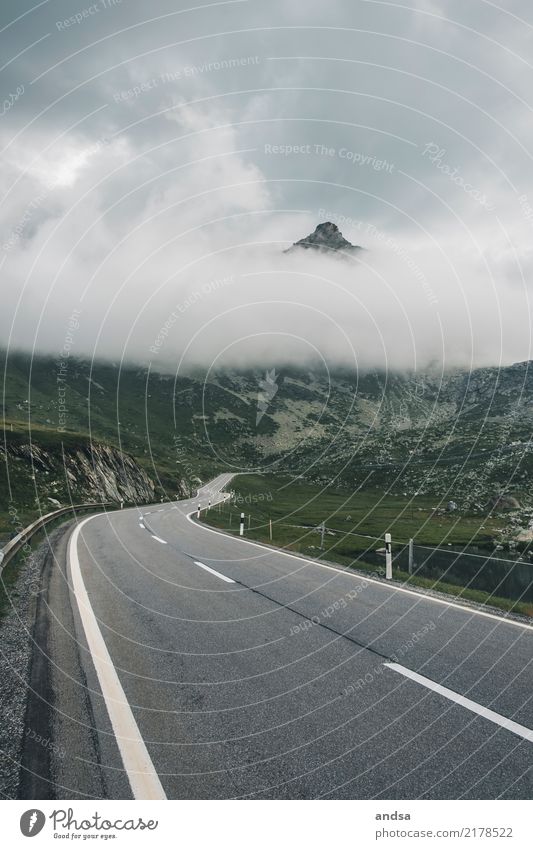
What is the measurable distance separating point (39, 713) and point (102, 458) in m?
61.0

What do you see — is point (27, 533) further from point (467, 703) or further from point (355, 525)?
point (355, 525)

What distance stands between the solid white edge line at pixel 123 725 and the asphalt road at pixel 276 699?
16 mm

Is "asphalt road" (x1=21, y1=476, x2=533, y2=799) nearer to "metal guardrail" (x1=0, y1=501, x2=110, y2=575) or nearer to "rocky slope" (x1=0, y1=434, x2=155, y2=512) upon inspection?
"metal guardrail" (x1=0, y1=501, x2=110, y2=575)

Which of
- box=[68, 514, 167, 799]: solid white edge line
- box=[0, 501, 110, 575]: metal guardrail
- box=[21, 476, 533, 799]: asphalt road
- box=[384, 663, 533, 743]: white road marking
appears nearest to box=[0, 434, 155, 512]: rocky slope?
box=[0, 501, 110, 575]: metal guardrail

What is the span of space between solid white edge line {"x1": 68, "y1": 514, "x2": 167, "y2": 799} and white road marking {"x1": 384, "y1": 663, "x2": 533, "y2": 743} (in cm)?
341

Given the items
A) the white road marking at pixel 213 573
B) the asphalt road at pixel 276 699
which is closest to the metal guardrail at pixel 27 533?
the asphalt road at pixel 276 699

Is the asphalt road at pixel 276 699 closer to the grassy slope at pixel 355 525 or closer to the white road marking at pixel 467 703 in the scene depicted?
the white road marking at pixel 467 703

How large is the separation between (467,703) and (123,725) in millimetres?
3812

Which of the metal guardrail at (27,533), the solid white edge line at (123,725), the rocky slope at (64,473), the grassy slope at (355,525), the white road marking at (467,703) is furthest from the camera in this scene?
the rocky slope at (64,473)

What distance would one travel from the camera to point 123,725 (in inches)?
179

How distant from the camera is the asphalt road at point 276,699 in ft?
12.1
